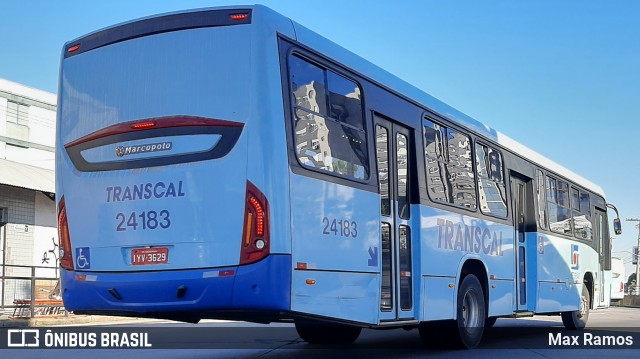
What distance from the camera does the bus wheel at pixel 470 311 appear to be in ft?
Result: 35.7

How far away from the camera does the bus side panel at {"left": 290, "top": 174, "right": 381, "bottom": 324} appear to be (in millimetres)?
7332

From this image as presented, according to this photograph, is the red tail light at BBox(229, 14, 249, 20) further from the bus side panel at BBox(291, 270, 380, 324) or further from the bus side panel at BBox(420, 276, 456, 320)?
the bus side panel at BBox(420, 276, 456, 320)

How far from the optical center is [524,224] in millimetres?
13930

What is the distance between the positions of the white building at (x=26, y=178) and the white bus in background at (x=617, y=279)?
16.6 m

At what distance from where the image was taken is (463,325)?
36.1ft

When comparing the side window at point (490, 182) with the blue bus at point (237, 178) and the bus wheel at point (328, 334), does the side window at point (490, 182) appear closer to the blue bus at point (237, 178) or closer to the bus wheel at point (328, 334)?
the blue bus at point (237, 178)

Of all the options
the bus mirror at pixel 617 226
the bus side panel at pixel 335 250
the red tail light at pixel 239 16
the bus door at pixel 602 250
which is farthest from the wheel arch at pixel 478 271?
the bus mirror at pixel 617 226

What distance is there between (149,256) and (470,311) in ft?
17.7

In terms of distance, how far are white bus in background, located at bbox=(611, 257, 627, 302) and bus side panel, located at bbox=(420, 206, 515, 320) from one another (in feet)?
27.4

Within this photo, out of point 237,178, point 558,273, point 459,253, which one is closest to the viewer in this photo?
point 237,178

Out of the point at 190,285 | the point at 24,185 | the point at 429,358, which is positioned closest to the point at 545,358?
the point at 429,358

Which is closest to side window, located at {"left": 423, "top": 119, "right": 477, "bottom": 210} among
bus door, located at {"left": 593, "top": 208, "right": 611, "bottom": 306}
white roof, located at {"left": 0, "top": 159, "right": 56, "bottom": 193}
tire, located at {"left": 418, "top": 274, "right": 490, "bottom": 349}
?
tire, located at {"left": 418, "top": 274, "right": 490, "bottom": 349}

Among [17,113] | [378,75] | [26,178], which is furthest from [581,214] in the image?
[17,113]

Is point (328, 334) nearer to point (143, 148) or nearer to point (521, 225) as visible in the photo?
point (521, 225)
